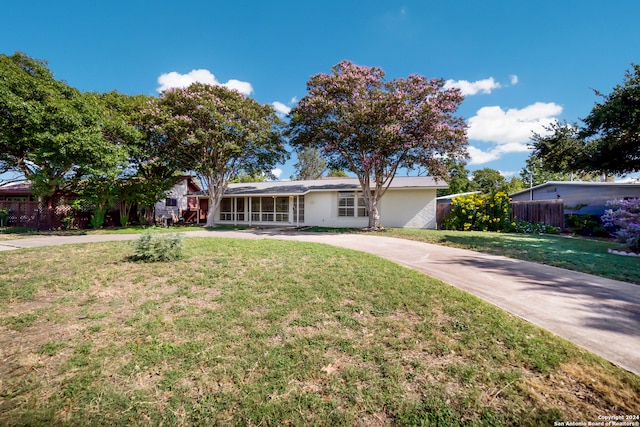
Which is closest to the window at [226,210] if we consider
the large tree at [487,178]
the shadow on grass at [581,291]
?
the shadow on grass at [581,291]

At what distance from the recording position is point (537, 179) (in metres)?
39.3

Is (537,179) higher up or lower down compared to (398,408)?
A: higher up

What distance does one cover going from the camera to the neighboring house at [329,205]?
16.0 m

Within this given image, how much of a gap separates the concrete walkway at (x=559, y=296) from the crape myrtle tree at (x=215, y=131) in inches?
506

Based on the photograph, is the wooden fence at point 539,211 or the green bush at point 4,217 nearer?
the wooden fence at point 539,211

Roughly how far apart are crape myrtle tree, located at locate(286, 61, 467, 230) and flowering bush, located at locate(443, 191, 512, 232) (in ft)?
7.25

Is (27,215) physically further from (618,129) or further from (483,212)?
(618,129)

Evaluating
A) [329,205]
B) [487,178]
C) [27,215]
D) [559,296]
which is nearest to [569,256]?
[559,296]

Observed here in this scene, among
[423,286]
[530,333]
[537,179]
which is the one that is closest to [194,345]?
[423,286]

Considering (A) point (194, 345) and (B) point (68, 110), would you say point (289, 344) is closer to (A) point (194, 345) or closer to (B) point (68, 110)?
(A) point (194, 345)

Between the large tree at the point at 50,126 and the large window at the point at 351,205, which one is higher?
the large tree at the point at 50,126

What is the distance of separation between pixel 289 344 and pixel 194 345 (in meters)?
1.00

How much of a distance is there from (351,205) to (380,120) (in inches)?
247

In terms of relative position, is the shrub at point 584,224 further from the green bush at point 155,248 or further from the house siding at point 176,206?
the house siding at point 176,206
